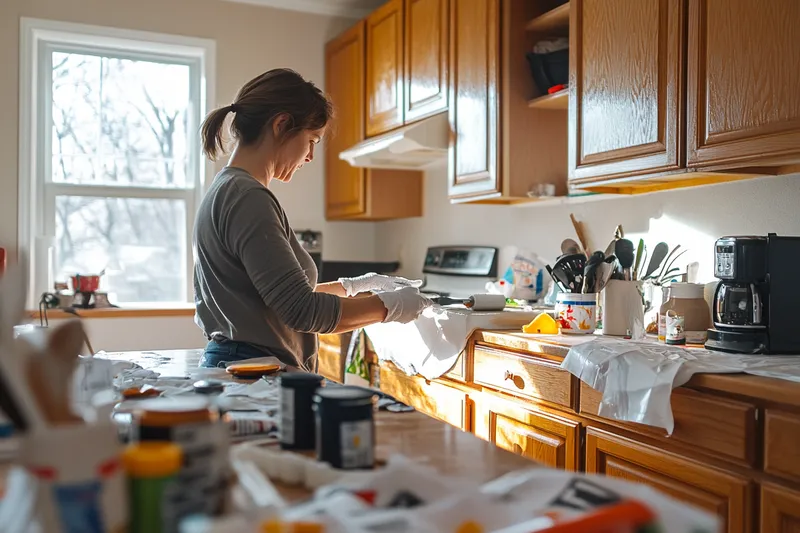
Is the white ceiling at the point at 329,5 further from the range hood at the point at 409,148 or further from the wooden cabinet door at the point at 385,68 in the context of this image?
the range hood at the point at 409,148

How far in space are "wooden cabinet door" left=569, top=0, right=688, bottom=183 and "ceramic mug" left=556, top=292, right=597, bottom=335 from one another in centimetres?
37

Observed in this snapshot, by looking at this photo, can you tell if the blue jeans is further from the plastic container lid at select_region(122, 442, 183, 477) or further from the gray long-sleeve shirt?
the plastic container lid at select_region(122, 442, 183, 477)

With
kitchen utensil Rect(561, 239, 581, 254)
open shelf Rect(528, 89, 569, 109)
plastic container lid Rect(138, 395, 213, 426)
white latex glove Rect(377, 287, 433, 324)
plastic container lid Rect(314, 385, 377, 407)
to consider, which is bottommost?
plastic container lid Rect(314, 385, 377, 407)

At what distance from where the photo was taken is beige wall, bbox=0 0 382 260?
3.76 meters

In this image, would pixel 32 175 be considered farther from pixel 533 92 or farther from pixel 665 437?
pixel 665 437

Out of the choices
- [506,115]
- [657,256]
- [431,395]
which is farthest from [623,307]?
[506,115]

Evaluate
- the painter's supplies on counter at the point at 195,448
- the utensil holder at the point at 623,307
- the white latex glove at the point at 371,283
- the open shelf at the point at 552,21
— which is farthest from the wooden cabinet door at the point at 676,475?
the open shelf at the point at 552,21

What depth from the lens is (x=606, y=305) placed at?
228 cm

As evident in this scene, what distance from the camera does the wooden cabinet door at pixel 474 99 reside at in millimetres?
2904

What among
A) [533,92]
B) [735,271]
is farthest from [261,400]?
[533,92]

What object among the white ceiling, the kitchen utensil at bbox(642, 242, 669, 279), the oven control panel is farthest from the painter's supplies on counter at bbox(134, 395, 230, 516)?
the white ceiling

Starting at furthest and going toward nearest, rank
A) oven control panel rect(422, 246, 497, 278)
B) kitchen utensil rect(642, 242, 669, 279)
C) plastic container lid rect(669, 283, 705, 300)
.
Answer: oven control panel rect(422, 246, 497, 278), kitchen utensil rect(642, 242, 669, 279), plastic container lid rect(669, 283, 705, 300)

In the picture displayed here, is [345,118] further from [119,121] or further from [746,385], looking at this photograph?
[746,385]

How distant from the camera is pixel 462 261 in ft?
12.0
